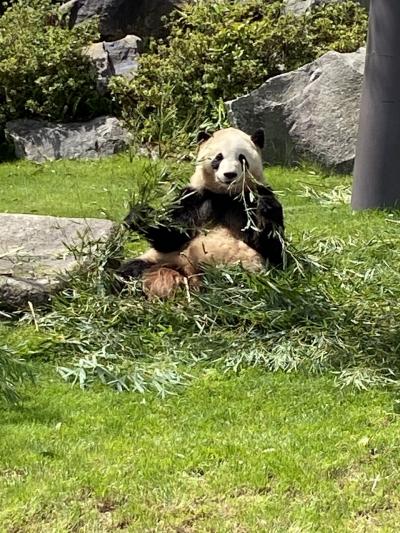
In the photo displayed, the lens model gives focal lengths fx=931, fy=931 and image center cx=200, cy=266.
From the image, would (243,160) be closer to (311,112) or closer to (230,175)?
(230,175)

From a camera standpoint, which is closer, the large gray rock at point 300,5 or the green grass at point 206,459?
the green grass at point 206,459

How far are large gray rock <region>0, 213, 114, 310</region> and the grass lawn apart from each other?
0.68 feet

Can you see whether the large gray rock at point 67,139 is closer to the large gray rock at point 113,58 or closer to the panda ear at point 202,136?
the large gray rock at point 113,58

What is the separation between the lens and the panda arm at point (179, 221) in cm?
570

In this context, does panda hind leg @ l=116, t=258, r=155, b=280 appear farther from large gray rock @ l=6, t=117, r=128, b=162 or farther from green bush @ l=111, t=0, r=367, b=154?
large gray rock @ l=6, t=117, r=128, b=162

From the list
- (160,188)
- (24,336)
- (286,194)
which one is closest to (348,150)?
(286,194)

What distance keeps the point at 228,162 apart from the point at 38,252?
1339mm

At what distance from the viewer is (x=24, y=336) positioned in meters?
5.14

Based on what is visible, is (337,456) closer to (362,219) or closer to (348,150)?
(362,219)

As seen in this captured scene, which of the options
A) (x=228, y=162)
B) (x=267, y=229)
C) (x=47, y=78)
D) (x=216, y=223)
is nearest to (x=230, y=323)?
(x=267, y=229)

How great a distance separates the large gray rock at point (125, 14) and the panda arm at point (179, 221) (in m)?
9.08

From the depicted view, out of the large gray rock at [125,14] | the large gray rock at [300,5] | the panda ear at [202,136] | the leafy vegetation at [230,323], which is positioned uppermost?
the large gray rock at [300,5]

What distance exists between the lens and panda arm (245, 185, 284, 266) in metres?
5.57

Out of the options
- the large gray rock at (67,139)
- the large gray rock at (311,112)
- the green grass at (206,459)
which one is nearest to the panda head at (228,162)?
the green grass at (206,459)
